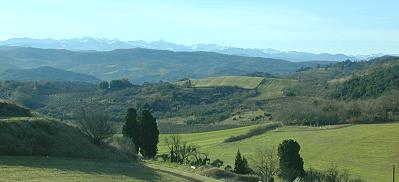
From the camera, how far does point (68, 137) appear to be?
58188 mm

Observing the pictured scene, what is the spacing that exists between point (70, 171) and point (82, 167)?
12.8 ft

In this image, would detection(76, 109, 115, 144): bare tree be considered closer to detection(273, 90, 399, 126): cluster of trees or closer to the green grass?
the green grass

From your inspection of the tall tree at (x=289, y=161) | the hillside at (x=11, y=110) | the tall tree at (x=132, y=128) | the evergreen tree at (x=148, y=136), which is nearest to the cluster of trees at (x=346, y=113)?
the tall tree at (x=289, y=161)

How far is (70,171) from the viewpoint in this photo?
1713 inches

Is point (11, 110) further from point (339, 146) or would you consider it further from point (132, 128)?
point (339, 146)

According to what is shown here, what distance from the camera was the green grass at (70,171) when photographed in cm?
3900

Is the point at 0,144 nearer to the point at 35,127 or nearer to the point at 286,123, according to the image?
the point at 35,127

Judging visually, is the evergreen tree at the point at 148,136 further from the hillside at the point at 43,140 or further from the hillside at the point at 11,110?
the hillside at the point at 11,110

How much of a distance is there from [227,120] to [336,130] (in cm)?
6296

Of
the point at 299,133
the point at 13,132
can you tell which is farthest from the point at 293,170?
the point at 299,133

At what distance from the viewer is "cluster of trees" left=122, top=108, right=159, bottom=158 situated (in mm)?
77438

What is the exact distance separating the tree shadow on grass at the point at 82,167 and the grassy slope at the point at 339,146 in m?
48.1

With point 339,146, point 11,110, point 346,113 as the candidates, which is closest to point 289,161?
point 339,146

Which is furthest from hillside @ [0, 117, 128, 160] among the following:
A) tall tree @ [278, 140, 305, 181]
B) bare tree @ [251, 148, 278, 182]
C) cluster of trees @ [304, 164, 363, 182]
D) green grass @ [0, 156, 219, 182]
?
cluster of trees @ [304, 164, 363, 182]
